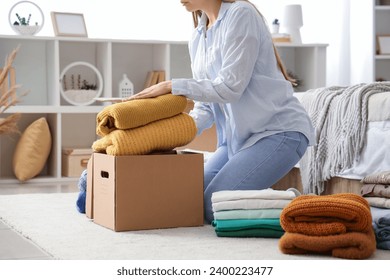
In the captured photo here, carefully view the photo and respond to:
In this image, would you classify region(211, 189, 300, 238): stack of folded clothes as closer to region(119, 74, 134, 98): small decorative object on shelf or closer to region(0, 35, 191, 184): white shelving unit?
region(0, 35, 191, 184): white shelving unit

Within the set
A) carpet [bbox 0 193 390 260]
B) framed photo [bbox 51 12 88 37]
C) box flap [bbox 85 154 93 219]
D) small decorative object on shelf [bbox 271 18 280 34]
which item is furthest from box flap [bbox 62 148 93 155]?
box flap [bbox 85 154 93 219]

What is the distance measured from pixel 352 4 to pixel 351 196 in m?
3.98

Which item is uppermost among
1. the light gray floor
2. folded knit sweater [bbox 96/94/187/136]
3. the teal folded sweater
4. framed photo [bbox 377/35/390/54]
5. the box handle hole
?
framed photo [bbox 377/35/390/54]

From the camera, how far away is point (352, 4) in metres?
6.09

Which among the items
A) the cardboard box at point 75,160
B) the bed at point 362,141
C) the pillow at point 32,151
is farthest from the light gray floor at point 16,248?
the cardboard box at point 75,160

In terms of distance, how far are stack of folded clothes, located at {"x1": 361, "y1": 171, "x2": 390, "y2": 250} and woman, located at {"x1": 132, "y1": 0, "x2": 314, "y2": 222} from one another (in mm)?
318

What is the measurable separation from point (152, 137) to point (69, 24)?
268 centimetres

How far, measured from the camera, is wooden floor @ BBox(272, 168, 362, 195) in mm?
3044

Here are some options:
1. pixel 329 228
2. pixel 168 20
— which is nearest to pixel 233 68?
pixel 329 228

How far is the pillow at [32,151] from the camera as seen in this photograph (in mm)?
4805

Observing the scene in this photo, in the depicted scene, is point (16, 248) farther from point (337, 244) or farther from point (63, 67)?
point (63, 67)

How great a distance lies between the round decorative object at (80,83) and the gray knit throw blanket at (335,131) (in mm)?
2070
